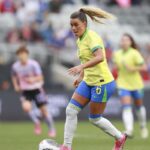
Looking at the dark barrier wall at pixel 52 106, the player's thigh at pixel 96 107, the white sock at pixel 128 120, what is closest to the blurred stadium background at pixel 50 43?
the dark barrier wall at pixel 52 106

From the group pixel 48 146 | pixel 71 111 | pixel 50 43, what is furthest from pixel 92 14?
pixel 50 43

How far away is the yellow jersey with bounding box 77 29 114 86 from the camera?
12.0m

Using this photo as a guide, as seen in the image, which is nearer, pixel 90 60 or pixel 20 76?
pixel 90 60

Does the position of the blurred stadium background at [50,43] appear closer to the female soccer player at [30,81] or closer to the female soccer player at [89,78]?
the female soccer player at [30,81]

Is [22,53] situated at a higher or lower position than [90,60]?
lower

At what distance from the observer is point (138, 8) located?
30.1 m

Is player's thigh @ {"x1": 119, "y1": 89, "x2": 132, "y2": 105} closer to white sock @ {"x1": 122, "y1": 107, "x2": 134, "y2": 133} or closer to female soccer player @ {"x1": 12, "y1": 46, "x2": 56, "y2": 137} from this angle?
white sock @ {"x1": 122, "y1": 107, "x2": 134, "y2": 133}

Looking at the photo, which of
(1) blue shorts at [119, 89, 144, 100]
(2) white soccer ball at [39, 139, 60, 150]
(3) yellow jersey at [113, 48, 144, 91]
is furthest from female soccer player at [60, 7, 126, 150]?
(3) yellow jersey at [113, 48, 144, 91]

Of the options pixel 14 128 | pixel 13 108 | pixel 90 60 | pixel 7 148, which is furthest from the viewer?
pixel 13 108

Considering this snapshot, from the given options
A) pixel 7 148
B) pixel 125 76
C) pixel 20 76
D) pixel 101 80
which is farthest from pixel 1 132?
pixel 101 80

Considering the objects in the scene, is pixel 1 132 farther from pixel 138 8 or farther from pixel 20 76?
pixel 138 8

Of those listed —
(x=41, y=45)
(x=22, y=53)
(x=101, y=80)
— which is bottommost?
(x=41, y=45)

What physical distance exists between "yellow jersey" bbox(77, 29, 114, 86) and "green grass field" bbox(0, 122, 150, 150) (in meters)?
2.34

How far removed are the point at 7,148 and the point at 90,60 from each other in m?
3.25
